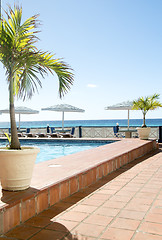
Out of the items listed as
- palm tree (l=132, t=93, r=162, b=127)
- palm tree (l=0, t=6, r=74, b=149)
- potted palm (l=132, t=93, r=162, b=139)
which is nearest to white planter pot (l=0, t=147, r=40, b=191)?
palm tree (l=0, t=6, r=74, b=149)

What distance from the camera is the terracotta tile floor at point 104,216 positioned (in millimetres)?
2193

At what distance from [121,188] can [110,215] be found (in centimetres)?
107

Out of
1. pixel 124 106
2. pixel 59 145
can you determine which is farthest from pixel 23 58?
pixel 124 106

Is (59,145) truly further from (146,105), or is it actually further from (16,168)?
(16,168)

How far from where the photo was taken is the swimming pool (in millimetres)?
8798

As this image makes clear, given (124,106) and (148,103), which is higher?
(124,106)

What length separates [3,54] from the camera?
280cm

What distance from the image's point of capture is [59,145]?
10188 mm

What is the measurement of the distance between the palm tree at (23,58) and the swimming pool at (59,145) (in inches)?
207

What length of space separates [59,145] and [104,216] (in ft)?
25.1

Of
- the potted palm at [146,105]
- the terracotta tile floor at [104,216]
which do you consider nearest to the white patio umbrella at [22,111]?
the potted palm at [146,105]

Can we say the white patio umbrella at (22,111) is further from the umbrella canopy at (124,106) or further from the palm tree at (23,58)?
the palm tree at (23,58)

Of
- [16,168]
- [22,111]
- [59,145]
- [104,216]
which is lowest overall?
[104,216]

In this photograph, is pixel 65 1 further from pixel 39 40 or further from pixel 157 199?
pixel 157 199
